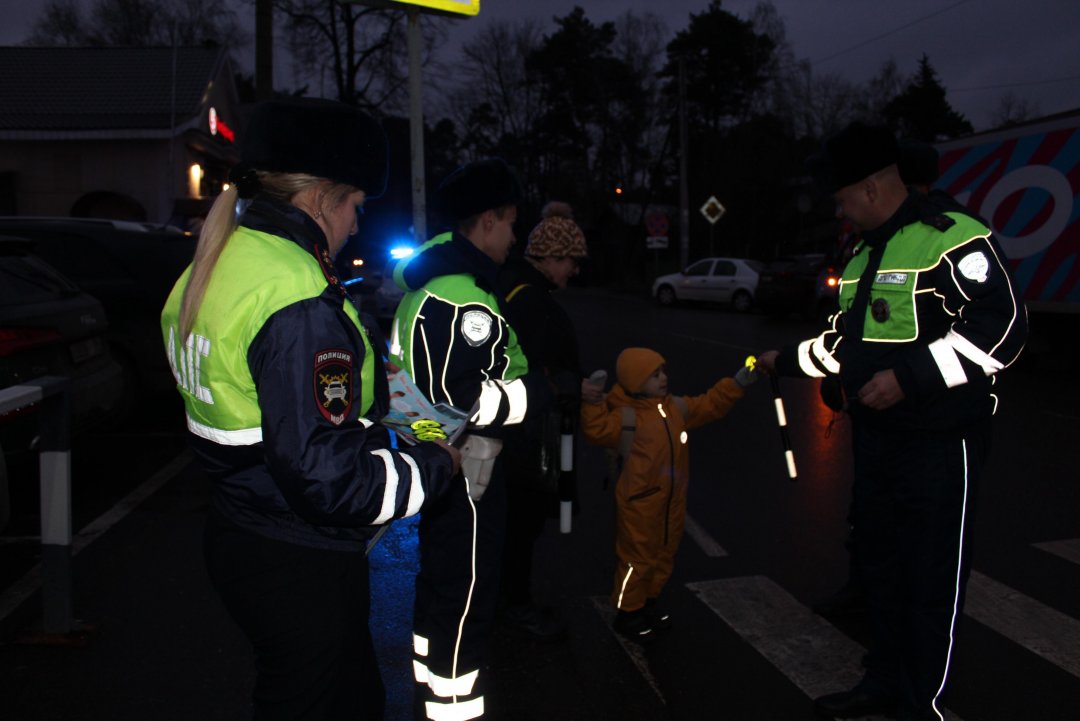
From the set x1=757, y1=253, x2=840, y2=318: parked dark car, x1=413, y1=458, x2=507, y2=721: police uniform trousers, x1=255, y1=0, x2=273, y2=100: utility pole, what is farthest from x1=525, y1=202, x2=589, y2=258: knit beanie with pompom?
x1=757, y1=253, x2=840, y2=318: parked dark car

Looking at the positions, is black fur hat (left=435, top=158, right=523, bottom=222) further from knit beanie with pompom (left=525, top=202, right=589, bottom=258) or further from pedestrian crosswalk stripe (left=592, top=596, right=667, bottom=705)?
pedestrian crosswalk stripe (left=592, top=596, right=667, bottom=705)

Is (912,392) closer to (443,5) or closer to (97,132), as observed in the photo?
(443,5)

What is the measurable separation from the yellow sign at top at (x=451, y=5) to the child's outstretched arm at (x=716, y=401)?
8.11 metres

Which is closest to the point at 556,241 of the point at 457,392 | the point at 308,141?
the point at 457,392

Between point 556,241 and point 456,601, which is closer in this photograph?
point 456,601

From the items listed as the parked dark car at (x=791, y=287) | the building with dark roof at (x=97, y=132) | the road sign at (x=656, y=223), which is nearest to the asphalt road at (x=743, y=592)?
the parked dark car at (x=791, y=287)

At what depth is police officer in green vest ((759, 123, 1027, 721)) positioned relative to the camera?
2805 millimetres

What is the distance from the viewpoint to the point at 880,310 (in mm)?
3012

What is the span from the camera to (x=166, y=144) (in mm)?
22688

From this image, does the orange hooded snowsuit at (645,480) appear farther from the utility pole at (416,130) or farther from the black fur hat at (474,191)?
the utility pole at (416,130)

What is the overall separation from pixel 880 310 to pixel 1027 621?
2.03 m

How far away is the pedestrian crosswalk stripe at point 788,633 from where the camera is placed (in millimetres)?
3574

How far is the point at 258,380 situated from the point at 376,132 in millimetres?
691

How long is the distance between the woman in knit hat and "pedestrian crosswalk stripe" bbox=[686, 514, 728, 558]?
1365mm
